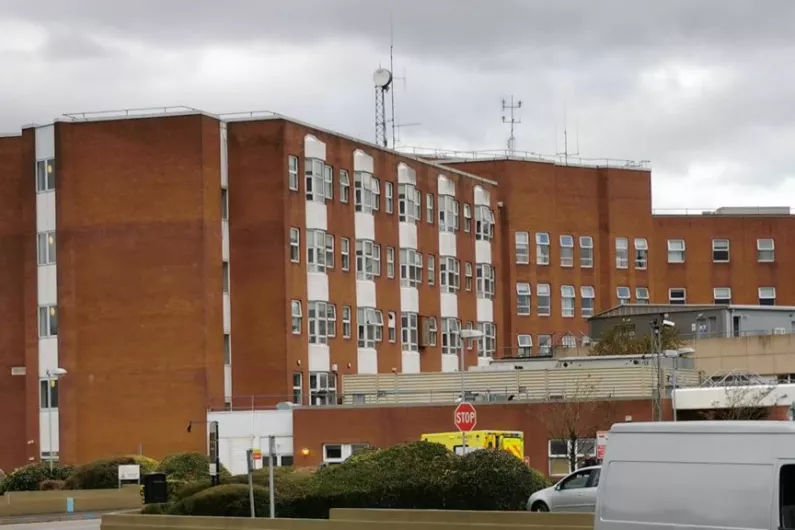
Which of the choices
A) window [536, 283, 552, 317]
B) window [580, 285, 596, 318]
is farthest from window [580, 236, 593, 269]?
window [536, 283, 552, 317]

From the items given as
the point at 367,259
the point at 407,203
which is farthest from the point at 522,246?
the point at 367,259

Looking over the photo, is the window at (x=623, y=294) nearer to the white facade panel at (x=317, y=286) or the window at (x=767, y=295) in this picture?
the window at (x=767, y=295)

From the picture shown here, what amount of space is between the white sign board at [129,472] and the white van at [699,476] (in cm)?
3824

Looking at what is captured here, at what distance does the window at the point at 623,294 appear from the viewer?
296 feet

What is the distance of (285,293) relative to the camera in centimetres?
6475

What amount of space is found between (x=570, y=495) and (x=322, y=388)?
33378 millimetres

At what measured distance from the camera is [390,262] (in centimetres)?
7412

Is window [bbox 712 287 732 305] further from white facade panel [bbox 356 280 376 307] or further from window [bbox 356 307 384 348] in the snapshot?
white facade panel [bbox 356 280 376 307]

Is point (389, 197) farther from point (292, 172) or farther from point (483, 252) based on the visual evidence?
point (483, 252)

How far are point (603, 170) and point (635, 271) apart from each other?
648cm

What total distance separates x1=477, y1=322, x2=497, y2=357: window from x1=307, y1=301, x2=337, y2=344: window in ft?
50.8

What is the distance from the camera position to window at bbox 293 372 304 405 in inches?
2552

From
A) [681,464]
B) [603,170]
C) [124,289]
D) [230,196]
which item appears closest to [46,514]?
[124,289]

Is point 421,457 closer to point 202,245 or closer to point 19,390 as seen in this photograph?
point 202,245
